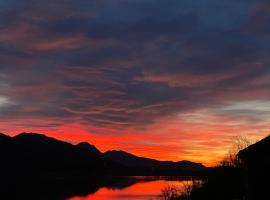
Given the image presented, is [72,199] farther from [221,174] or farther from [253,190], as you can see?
[253,190]

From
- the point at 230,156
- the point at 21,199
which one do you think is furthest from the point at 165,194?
the point at 21,199

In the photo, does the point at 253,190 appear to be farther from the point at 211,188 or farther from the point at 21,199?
the point at 21,199

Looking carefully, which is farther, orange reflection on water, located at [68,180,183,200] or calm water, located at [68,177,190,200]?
calm water, located at [68,177,190,200]

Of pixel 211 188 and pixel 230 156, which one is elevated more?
pixel 230 156

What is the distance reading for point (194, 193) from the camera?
44.3 m

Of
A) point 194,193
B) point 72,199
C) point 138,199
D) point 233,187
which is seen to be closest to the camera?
point 233,187

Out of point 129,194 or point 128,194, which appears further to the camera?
point 128,194

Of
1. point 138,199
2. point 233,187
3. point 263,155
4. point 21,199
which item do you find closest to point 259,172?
point 263,155

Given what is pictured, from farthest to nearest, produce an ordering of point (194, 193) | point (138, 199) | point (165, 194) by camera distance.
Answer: point (138, 199), point (165, 194), point (194, 193)

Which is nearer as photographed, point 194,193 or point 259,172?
point 259,172

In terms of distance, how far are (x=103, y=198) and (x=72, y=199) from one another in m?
6.59

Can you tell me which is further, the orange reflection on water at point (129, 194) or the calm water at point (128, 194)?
the calm water at point (128, 194)

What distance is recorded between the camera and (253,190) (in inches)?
990

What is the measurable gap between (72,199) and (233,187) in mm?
62159
